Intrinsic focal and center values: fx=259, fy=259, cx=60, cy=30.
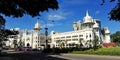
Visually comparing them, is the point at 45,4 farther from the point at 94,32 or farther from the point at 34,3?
the point at 94,32

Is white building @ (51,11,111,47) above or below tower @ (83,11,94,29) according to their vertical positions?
below

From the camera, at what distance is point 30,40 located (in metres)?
176

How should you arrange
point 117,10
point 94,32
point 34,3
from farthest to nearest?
1. point 94,32
2. point 34,3
3. point 117,10

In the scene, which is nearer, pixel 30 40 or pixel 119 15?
pixel 119 15

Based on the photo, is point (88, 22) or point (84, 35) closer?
point (84, 35)

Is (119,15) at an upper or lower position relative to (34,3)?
lower

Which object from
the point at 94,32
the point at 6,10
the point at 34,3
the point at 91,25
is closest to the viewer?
the point at 34,3

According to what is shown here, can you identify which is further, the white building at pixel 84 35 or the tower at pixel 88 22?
the tower at pixel 88 22

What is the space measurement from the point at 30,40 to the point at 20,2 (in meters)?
166

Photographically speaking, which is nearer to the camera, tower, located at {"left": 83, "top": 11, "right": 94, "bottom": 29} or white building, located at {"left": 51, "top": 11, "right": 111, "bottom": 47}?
white building, located at {"left": 51, "top": 11, "right": 111, "bottom": 47}

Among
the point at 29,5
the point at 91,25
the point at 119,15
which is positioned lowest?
the point at 119,15

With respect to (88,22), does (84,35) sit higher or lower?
lower

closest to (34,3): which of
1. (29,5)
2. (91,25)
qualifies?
(29,5)

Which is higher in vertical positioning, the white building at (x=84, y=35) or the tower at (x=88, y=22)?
the tower at (x=88, y=22)
